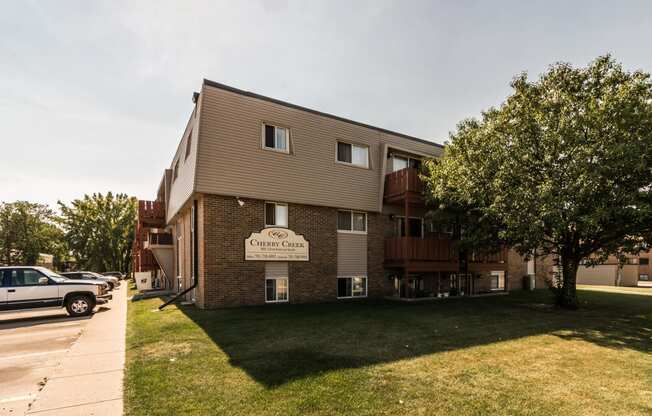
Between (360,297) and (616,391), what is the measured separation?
Result: 11.7 metres

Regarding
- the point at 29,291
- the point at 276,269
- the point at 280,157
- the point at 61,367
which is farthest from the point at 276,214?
the point at 61,367

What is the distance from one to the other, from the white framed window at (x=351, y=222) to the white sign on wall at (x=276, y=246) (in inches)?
Answer: 85.9

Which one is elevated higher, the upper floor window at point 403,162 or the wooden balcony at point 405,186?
the upper floor window at point 403,162

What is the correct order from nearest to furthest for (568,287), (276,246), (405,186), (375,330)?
(375,330) → (568,287) → (276,246) → (405,186)

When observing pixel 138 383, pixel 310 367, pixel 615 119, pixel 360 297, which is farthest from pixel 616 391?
pixel 360 297

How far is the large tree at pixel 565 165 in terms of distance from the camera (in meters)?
11.1

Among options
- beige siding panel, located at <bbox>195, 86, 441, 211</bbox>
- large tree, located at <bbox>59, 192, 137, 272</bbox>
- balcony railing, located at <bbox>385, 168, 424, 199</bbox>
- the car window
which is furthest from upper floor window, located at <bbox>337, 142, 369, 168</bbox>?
large tree, located at <bbox>59, 192, 137, 272</bbox>

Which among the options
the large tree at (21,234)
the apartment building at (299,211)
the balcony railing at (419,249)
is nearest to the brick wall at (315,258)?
the apartment building at (299,211)

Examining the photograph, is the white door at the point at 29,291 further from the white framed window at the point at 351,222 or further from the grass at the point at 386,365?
the white framed window at the point at 351,222

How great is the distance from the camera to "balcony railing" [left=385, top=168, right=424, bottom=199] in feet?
53.7

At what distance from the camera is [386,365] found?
6.43 m

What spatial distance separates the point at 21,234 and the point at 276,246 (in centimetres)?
4860

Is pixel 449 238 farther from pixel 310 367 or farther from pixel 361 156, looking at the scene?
pixel 310 367

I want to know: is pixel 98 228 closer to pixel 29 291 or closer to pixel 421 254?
pixel 29 291
